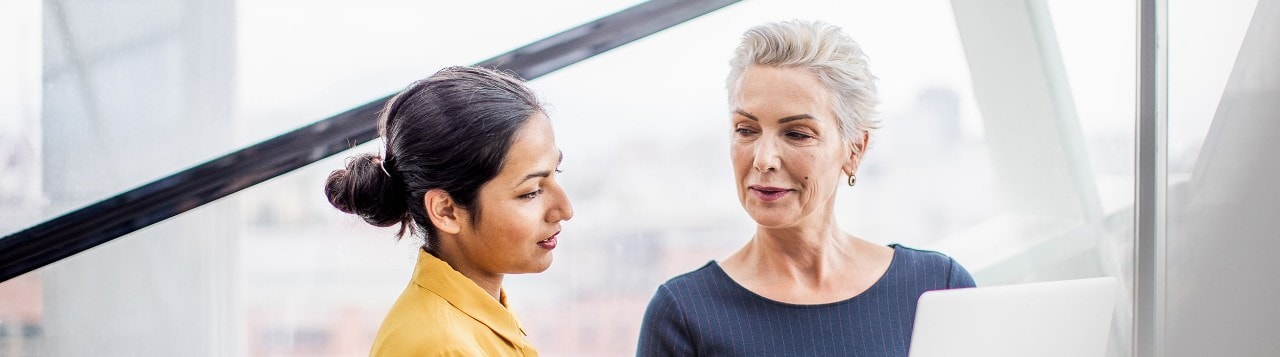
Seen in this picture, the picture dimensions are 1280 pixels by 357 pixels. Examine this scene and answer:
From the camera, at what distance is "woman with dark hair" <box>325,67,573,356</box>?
3.22 feet

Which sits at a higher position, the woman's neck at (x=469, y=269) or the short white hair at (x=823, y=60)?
the short white hair at (x=823, y=60)

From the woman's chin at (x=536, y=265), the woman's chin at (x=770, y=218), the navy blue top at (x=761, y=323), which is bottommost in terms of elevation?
the navy blue top at (x=761, y=323)

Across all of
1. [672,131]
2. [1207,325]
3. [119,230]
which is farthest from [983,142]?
[119,230]

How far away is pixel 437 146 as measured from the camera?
978 millimetres

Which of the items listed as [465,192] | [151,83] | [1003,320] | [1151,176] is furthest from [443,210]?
[151,83]

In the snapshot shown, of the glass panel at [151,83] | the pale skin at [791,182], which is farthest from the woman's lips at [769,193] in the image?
the glass panel at [151,83]

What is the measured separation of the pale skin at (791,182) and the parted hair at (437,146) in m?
0.32

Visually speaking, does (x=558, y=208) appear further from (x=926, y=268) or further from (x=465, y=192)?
(x=926, y=268)

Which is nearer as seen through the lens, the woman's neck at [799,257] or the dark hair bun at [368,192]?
the dark hair bun at [368,192]

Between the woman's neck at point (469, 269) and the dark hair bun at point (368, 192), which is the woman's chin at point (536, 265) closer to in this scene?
the woman's neck at point (469, 269)

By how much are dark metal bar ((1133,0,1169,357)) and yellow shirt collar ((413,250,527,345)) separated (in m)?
0.62

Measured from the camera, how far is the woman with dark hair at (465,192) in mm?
980

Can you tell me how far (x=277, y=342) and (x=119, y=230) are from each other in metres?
0.52

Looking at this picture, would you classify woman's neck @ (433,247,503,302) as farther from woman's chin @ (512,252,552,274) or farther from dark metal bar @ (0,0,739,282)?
dark metal bar @ (0,0,739,282)
